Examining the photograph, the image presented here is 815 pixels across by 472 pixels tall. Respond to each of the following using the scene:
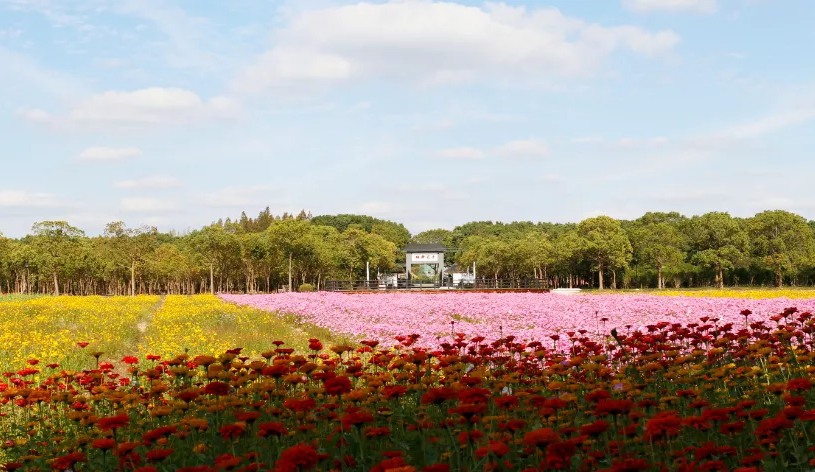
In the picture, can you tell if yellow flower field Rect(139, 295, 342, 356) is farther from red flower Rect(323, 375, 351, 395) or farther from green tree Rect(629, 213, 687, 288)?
green tree Rect(629, 213, 687, 288)

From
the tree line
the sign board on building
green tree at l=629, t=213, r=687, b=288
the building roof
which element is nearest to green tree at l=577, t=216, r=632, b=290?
the tree line

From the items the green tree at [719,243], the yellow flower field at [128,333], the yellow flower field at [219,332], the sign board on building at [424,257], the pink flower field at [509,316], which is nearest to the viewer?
the yellow flower field at [128,333]

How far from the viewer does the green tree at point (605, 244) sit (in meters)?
67.6

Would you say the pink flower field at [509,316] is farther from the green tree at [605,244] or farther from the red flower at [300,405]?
the green tree at [605,244]

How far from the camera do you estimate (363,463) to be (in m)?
3.98

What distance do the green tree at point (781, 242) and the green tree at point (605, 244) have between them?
12.4 m

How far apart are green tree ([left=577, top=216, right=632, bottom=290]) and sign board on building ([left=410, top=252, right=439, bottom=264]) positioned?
826 inches

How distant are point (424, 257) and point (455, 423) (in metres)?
49.2

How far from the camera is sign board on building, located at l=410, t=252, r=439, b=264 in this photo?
53.8 metres

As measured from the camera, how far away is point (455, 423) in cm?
507

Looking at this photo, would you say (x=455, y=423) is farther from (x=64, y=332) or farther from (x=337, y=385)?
(x=64, y=332)

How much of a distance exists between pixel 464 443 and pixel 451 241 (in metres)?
141

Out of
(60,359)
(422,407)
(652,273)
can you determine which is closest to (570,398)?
(422,407)

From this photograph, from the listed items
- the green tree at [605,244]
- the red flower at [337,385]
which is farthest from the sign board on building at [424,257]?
the red flower at [337,385]
